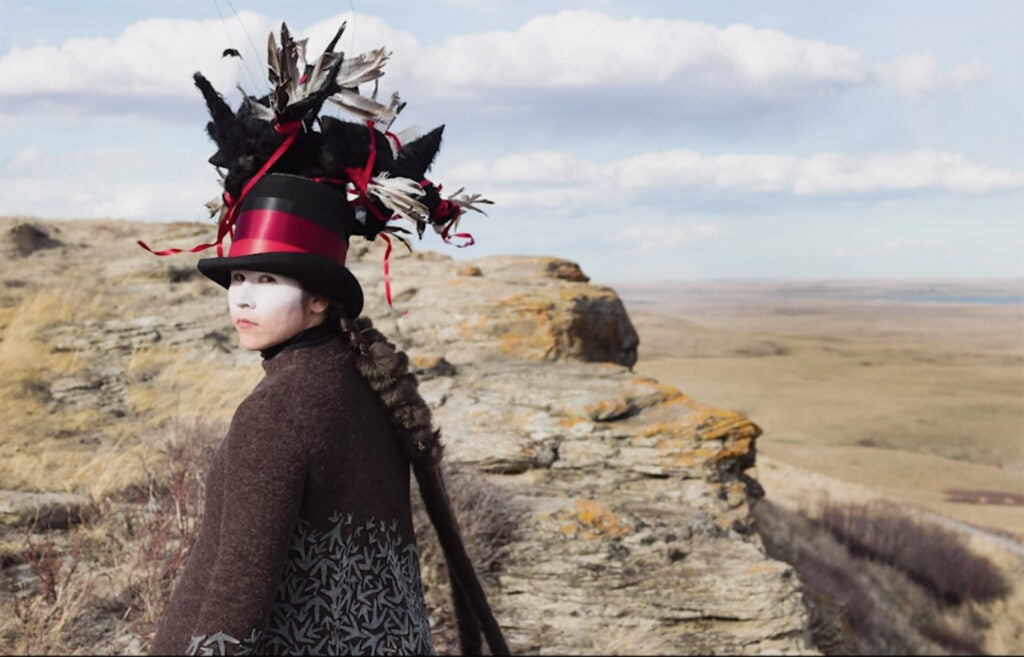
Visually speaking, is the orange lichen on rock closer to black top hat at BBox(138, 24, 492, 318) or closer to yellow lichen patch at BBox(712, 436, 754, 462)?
yellow lichen patch at BBox(712, 436, 754, 462)

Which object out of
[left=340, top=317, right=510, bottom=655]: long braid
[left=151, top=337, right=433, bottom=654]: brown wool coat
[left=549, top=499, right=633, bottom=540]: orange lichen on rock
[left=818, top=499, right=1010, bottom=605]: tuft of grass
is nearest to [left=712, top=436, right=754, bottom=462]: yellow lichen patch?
[left=549, top=499, right=633, bottom=540]: orange lichen on rock

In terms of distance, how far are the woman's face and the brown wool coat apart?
62mm

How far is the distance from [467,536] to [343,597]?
12.2 feet

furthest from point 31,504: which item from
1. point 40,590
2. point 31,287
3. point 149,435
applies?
point 31,287

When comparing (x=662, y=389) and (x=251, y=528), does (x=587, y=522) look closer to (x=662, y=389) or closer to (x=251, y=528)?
(x=662, y=389)

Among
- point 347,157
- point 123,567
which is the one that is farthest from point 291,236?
point 123,567

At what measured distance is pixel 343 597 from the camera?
7.93 feet

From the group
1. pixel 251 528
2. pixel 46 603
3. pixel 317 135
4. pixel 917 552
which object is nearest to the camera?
pixel 251 528

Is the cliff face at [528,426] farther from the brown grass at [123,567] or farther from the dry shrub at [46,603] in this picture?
the dry shrub at [46,603]

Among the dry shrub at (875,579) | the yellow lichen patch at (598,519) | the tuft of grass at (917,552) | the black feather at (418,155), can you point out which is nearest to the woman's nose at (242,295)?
the black feather at (418,155)

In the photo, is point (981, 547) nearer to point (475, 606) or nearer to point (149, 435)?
point (149, 435)

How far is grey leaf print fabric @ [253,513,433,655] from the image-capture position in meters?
2.35

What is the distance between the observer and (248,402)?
2.29m

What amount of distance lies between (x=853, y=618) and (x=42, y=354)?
905 cm
